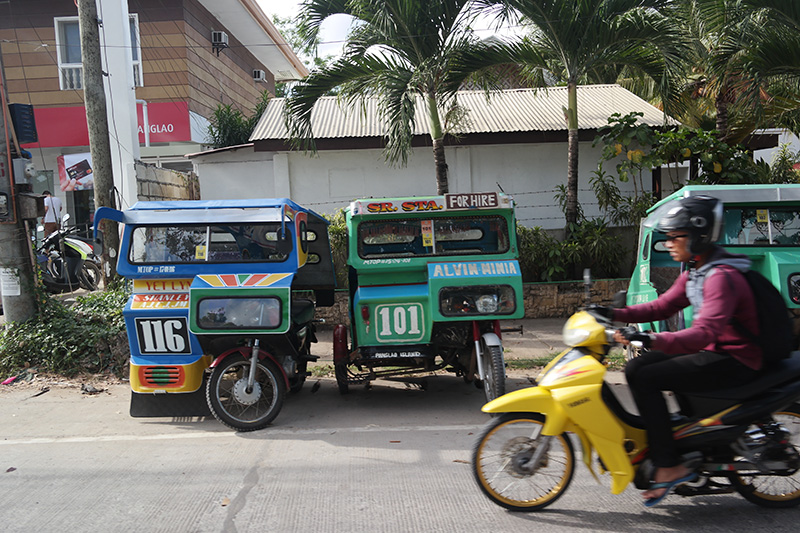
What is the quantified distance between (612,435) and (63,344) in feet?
22.5

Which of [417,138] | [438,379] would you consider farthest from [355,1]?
[438,379]

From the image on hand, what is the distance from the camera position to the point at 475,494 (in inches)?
163

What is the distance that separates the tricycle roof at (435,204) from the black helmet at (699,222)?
115 inches

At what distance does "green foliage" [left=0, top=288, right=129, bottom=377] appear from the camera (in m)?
7.66

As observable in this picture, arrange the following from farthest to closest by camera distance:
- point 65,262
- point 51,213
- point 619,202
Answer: point 51,213, point 619,202, point 65,262

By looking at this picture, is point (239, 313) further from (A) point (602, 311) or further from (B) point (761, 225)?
(B) point (761, 225)

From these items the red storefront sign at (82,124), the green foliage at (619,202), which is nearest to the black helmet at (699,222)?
the green foliage at (619,202)

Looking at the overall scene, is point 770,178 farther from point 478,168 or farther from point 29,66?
point 29,66

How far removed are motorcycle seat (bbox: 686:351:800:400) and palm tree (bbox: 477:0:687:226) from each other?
7.29 metres

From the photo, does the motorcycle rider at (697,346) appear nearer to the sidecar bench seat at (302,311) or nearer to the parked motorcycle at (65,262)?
the sidecar bench seat at (302,311)

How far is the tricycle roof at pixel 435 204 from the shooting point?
6.34 m

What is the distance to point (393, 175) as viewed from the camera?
12.9 m

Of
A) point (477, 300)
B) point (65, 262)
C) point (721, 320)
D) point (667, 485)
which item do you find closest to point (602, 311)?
point (721, 320)

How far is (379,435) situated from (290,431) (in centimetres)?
84
